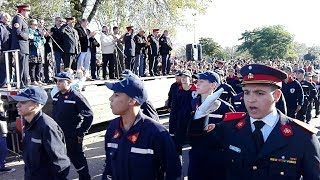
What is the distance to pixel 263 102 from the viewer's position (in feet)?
9.31

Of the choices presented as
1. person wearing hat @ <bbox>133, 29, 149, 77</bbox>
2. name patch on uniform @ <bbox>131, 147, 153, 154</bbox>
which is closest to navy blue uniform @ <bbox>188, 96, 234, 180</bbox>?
name patch on uniform @ <bbox>131, 147, 153, 154</bbox>

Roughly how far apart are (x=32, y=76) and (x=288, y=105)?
21.8 feet

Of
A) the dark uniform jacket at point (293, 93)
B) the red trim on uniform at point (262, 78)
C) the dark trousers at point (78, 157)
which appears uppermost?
the red trim on uniform at point (262, 78)

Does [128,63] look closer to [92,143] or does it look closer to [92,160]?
[92,143]

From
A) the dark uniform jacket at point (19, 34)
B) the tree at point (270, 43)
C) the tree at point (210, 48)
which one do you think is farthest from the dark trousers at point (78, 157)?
the tree at point (270, 43)

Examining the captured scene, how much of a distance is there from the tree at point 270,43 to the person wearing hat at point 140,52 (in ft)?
134

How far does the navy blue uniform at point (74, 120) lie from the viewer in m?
6.57

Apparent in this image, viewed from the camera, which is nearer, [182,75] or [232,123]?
[232,123]

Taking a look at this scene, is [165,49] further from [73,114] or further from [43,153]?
→ [43,153]

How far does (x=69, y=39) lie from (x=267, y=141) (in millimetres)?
8807

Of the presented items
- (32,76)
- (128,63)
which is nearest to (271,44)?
(128,63)

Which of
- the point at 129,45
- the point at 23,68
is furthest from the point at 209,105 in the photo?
the point at 129,45

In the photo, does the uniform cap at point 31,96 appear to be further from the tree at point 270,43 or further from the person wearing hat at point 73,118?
the tree at point 270,43

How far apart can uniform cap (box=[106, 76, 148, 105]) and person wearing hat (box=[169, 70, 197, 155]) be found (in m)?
3.08
